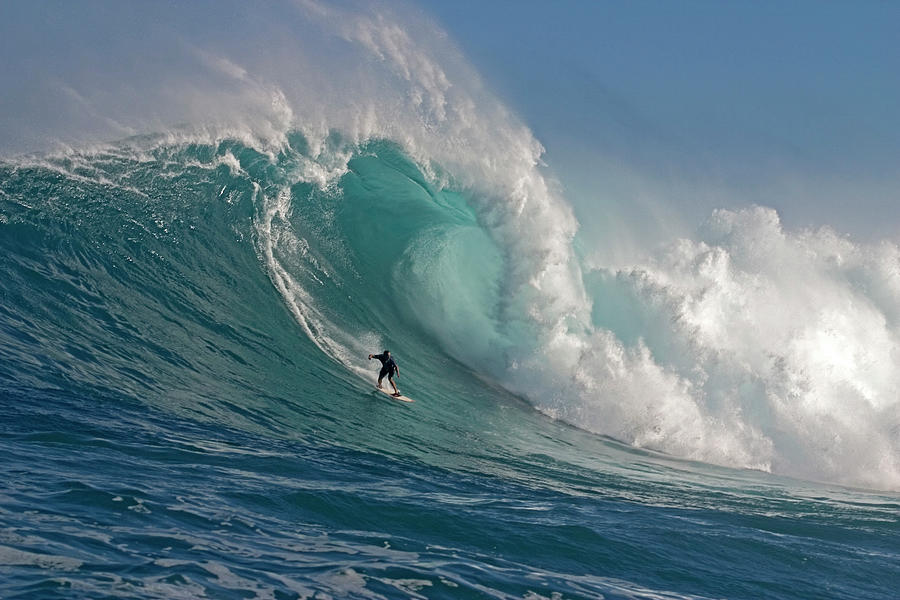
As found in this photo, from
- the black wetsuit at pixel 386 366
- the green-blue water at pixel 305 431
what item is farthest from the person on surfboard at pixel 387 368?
the green-blue water at pixel 305 431

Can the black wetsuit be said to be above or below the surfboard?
above

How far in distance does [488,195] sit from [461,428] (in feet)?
27.6

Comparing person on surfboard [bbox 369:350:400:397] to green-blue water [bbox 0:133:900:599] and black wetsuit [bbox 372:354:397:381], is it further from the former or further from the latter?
green-blue water [bbox 0:133:900:599]

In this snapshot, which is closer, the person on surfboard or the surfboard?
the surfboard

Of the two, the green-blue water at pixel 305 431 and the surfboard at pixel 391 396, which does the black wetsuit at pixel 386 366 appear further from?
the green-blue water at pixel 305 431

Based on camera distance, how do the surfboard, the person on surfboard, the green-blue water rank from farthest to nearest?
the person on surfboard
the surfboard
the green-blue water

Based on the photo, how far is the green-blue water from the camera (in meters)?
5.77

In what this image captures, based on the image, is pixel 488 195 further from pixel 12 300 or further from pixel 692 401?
pixel 12 300

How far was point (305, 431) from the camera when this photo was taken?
32.3 ft

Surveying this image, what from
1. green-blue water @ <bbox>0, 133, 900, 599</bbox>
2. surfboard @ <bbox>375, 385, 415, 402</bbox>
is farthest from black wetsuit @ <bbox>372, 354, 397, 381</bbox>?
green-blue water @ <bbox>0, 133, 900, 599</bbox>

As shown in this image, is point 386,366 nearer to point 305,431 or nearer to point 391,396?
point 391,396

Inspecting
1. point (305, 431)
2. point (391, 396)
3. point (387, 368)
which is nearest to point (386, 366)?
point (387, 368)

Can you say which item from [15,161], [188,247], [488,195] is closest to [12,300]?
[188,247]

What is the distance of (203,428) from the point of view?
29.4 ft
